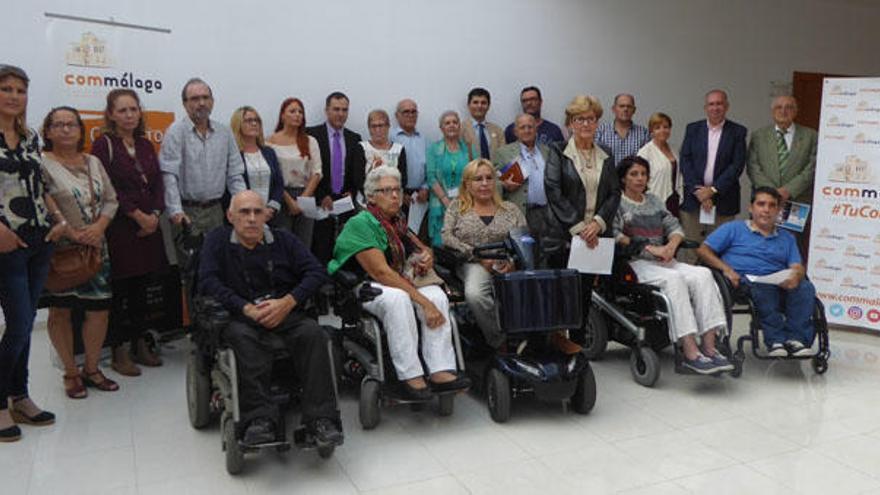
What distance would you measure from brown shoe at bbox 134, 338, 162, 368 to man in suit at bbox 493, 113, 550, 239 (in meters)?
2.30

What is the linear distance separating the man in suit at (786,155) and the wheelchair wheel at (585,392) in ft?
8.02

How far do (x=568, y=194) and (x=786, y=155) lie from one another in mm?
2094

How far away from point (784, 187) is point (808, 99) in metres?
3.57

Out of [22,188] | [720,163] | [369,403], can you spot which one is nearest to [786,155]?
[720,163]

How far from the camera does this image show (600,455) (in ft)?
9.31

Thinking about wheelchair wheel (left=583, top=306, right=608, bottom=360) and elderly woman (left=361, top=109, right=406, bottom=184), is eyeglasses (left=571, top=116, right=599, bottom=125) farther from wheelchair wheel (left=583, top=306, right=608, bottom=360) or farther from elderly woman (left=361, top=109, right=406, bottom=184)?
elderly woman (left=361, top=109, right=406, bottom=184)

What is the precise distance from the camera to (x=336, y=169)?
480 centimetres

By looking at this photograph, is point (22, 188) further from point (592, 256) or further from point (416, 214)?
point (416, 214)

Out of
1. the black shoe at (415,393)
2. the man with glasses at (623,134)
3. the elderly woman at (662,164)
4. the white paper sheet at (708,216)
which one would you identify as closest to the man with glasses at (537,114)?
the man with glasses at (623,134)

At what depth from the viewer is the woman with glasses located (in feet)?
13.6

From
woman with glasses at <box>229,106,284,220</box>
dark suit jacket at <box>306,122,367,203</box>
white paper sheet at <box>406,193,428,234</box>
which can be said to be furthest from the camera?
white paper sheet at <box>406,193,428,234</box>

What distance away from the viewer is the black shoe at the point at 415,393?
3.00 meters

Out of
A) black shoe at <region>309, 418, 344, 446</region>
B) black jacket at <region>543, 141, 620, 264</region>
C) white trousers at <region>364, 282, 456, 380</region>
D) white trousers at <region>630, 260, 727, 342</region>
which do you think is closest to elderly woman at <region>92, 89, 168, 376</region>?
white trousers at <region>364, 282, 456, 380</region>

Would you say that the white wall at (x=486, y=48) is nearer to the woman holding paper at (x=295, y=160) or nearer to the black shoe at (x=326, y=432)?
the woman holding paper at (x=295, y=160)
